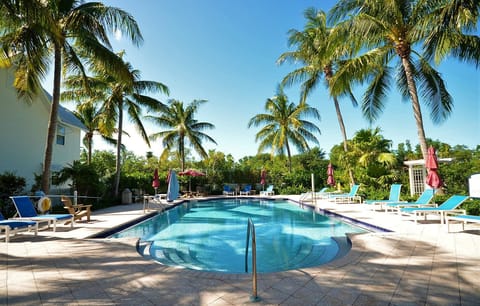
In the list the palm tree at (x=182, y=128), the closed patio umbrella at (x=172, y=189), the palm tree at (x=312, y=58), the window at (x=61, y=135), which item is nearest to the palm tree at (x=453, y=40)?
the palm tree at (x=312, y=58)

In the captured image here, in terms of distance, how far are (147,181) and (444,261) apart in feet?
60.2

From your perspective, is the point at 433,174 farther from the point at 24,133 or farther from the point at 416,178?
the point at 24,133

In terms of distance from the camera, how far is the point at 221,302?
2887 millimetres

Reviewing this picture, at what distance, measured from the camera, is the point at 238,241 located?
724cm

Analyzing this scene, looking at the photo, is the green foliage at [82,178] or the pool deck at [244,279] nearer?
the pool deck at [244,279]

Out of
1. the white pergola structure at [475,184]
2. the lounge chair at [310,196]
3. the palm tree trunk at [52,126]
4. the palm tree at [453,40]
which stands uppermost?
the palm tree at [453,40]

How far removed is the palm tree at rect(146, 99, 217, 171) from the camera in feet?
74.2

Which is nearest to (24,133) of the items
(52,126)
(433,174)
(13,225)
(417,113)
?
(52,126)

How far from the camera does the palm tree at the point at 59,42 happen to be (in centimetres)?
848

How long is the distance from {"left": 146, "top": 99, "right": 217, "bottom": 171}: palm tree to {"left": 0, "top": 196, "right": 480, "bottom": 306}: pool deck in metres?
17.8

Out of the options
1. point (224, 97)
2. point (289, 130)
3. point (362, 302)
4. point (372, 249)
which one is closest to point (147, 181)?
point (224, 97)

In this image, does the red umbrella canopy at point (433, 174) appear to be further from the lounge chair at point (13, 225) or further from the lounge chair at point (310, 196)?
the lounge chair at point (13, 225)

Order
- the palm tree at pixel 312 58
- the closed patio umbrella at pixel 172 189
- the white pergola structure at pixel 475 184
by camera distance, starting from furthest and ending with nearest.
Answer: the palm tree at pixel 312 58, the closed patio umbrella at pixel 172 189, the white pergola structure at pixel 475 184

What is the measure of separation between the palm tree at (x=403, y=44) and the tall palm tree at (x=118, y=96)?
36.5 feet
